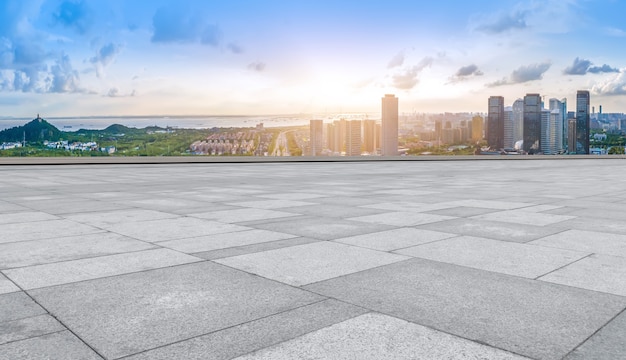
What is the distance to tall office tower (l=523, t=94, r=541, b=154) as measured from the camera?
13150cm

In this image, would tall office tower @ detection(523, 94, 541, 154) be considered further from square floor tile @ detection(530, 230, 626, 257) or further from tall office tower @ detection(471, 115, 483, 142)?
square floor tile @ detection(530, 230, 626, 257)

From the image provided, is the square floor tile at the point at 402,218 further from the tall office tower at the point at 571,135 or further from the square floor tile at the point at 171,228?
the tall office tower at the point at 571,135

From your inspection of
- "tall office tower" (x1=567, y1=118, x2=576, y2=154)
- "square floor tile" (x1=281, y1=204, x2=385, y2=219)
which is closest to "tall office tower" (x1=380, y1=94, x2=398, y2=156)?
"tall office tower" (x1=567, y1=118, x2=576, y2=154)

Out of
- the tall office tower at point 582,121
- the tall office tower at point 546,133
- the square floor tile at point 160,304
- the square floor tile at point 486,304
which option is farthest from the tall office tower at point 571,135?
the square floor tile at point 160,304

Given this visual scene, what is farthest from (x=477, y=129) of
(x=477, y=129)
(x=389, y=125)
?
(x=389, y=125)

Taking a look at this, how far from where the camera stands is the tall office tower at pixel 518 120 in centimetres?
14225

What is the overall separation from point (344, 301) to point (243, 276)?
1388 mm

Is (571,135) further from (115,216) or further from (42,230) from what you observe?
(42,230)

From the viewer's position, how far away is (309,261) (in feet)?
21.6

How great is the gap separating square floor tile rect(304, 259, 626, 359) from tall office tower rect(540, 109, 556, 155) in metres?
127

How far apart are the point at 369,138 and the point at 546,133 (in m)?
65.5

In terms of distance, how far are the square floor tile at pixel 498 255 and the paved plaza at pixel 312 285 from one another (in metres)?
0.04

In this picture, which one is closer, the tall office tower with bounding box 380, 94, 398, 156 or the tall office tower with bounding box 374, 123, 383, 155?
the tall office tower with bounding box 380, 94, 398, 156

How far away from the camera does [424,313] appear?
462 cm
